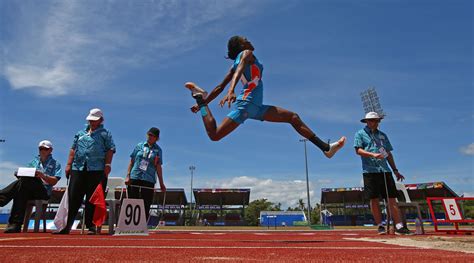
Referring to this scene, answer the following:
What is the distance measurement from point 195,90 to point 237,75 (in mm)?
646

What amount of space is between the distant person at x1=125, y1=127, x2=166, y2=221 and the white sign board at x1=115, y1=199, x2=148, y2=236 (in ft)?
2.52

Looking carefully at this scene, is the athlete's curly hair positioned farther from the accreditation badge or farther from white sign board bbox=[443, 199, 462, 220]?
white sign board bbox=[443, 199, 462, 220]

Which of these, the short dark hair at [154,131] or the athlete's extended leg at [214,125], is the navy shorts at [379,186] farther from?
the short dark hair at [154,131]

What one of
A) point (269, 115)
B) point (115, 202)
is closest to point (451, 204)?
point (269, 115)

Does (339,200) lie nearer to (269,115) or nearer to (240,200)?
(240,200)

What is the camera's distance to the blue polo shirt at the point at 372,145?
6.12 meters

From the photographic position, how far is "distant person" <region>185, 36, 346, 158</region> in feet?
13.7

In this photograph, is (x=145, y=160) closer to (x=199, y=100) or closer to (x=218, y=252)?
(x=199, y=100)

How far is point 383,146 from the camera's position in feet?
20.8

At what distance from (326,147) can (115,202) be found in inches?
155

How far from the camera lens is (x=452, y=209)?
6703 millimetres

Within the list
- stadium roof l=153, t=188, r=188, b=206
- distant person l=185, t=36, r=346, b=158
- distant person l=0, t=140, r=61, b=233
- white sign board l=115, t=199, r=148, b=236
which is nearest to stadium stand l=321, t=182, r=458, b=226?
stadium roof l=153, t=188, r=188, b=206

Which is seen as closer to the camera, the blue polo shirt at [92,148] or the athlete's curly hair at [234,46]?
the athlete's curly hair at [234,46]

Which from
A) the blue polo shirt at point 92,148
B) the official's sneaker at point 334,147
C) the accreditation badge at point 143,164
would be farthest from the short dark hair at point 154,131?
the official's sneaker at point 334,147
